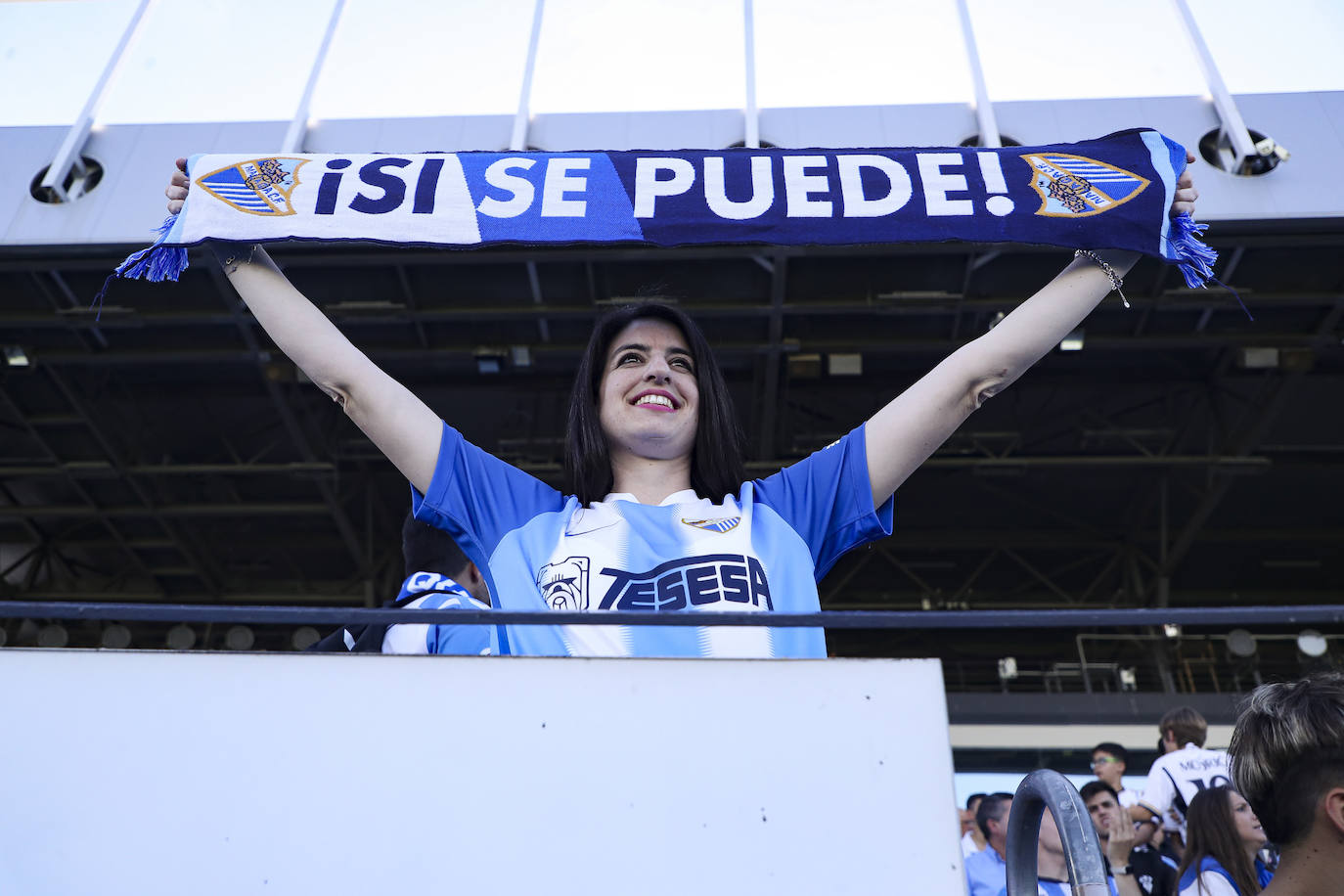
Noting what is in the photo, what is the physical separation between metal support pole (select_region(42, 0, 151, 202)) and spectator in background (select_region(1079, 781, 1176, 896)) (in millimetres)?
6571

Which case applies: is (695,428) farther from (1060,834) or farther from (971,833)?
(971,833)

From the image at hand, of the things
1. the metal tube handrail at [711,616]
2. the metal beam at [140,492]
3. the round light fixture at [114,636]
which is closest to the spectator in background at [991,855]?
the metal tube handrail at [711,616]

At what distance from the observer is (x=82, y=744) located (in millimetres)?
1412

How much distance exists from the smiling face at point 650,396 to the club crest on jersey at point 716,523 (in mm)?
206

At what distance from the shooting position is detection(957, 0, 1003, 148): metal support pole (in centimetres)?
655

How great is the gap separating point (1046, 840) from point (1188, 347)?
5.93 m

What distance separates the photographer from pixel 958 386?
1875mm

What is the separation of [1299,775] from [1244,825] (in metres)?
1.74

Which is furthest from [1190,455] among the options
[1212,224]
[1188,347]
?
[1212,224]

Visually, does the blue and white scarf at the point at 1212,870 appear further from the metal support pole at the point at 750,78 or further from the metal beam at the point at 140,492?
the metal beam at the point at 140,492

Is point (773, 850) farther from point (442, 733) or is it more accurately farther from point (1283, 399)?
point (1283, 399)

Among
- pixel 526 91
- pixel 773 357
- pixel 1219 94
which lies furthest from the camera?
pixel 773 357

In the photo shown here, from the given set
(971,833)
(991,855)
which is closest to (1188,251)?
(991,855)

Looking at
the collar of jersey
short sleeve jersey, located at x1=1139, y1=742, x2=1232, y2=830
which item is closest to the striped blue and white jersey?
the collar of jersey
